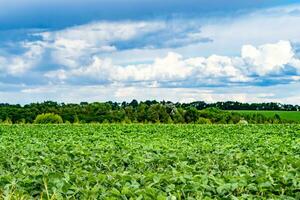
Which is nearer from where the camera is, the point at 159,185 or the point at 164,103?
the point at 159,185

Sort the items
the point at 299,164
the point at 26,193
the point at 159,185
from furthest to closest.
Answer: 1. the point at 299,164
2. the point at 26,193
3. the point at 159,185

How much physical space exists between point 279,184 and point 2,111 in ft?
174

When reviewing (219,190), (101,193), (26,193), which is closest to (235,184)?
(219,190)

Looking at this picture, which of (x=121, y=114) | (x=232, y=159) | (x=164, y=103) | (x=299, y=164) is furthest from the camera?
(x=164, y=103)

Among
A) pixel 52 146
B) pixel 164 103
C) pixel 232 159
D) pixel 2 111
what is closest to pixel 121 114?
pixel 164 103

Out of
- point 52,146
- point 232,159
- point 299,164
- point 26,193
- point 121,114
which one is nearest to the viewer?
point 26,193

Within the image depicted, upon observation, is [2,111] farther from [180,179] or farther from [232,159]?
[180,179]

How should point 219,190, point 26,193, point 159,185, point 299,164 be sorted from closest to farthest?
point 219,190 < point 159,185 < point 26,193 < point 299,164

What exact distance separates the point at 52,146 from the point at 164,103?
44.5 meters

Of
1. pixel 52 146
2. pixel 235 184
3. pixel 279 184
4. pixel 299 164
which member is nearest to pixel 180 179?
pixel 235 184

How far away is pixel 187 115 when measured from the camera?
55875mm

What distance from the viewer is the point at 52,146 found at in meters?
14.9

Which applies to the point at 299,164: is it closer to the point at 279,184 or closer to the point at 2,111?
the point at 279,184

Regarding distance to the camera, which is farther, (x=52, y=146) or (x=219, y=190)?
(x=52, y=146)
